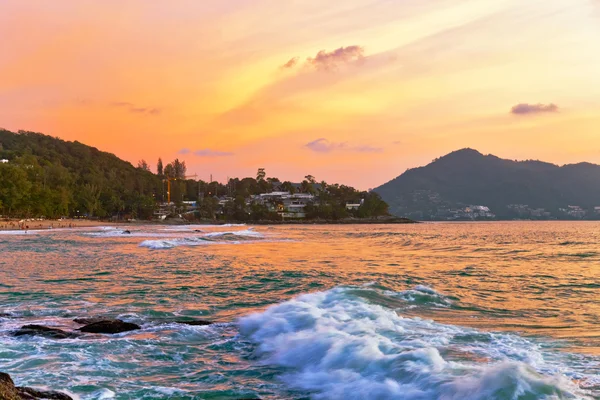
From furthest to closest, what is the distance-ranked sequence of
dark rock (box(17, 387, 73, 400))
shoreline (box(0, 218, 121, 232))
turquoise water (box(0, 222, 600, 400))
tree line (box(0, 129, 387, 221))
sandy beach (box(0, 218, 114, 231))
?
1. tree line (box(0, 129, 387, 221))
2. sandy beach (box(0, 218, 114, 231))
3. shoreline (box(0, 218, 121, 232))
4. turquoise water (box(0, 222, 600, 400))
5. dark rock (box(17, 387, 73, 400))

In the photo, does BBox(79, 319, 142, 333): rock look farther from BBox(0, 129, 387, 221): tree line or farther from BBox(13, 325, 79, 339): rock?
BBox(0, 129, 387, 221): tree line

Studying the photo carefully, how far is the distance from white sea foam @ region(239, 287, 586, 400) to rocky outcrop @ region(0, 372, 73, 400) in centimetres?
292

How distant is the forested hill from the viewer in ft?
298

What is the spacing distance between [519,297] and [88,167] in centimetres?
17742

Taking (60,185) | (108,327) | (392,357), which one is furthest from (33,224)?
(392,357)

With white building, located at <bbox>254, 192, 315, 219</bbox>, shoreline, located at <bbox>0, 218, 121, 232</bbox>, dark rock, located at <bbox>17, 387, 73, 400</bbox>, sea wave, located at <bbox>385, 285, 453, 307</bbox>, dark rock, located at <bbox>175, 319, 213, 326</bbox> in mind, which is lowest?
sea wave, located at <bbox>385, 285, 453, 307</bbox>

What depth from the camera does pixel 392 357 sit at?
7.55 m

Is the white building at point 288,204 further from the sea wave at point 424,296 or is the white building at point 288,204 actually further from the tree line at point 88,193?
the sea wave at point 424,296

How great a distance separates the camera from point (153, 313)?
11961 mm

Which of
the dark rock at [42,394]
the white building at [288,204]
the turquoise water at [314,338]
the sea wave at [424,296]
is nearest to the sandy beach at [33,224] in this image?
the turquoise water at [314,338]

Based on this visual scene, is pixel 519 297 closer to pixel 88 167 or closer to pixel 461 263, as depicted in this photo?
pixel 461 263

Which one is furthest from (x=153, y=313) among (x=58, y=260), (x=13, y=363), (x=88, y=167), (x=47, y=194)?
(x=88, y=167)

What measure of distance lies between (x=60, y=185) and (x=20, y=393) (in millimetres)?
120026

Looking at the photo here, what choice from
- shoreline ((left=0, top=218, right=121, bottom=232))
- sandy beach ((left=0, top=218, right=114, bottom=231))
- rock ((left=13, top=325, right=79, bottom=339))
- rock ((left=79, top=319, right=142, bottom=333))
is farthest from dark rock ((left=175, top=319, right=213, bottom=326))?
sandy beach ((left=0, top=218, right=114, bottom=231))
